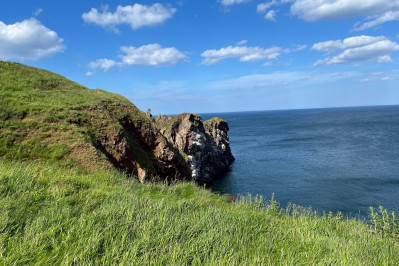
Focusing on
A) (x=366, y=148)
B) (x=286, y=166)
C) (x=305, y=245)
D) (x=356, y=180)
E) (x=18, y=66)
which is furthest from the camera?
(x=366, y=148)

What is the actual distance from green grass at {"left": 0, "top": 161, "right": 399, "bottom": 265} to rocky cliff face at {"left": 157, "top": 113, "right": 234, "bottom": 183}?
43.5m

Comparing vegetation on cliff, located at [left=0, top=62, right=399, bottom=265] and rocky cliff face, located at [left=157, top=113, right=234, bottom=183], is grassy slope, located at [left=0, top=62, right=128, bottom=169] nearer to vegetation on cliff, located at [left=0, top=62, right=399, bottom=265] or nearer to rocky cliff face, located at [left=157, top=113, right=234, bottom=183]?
vegetation on cliff, located at [left=0, top=62, right=399, bottom=265]

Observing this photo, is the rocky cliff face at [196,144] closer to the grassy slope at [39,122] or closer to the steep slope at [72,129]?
the steep slope at [72,129]

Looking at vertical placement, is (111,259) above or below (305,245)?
above

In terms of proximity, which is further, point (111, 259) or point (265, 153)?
point (265, 153)

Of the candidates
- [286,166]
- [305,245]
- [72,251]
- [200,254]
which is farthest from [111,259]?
[286,166]

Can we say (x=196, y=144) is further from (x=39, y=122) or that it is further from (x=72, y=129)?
(x=39, y=122)

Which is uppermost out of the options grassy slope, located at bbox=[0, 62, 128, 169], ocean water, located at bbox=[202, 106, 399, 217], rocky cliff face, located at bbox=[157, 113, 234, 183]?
grassy slope, located at bbox=[0, 62, 128, 169]

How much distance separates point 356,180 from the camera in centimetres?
4975

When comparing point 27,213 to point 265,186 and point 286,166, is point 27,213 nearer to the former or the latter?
point 265,186

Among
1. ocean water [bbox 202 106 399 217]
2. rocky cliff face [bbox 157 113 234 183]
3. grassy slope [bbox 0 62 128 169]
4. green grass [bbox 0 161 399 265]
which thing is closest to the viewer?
green grass [bbox 0 161 399 265]

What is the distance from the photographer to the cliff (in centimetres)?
1184

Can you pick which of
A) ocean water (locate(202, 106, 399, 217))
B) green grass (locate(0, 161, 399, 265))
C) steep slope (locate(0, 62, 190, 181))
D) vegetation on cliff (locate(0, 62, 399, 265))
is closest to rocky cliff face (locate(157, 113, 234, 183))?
ocean water (locate(202, 106, 399, 217))

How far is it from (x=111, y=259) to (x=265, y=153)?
274 ft
